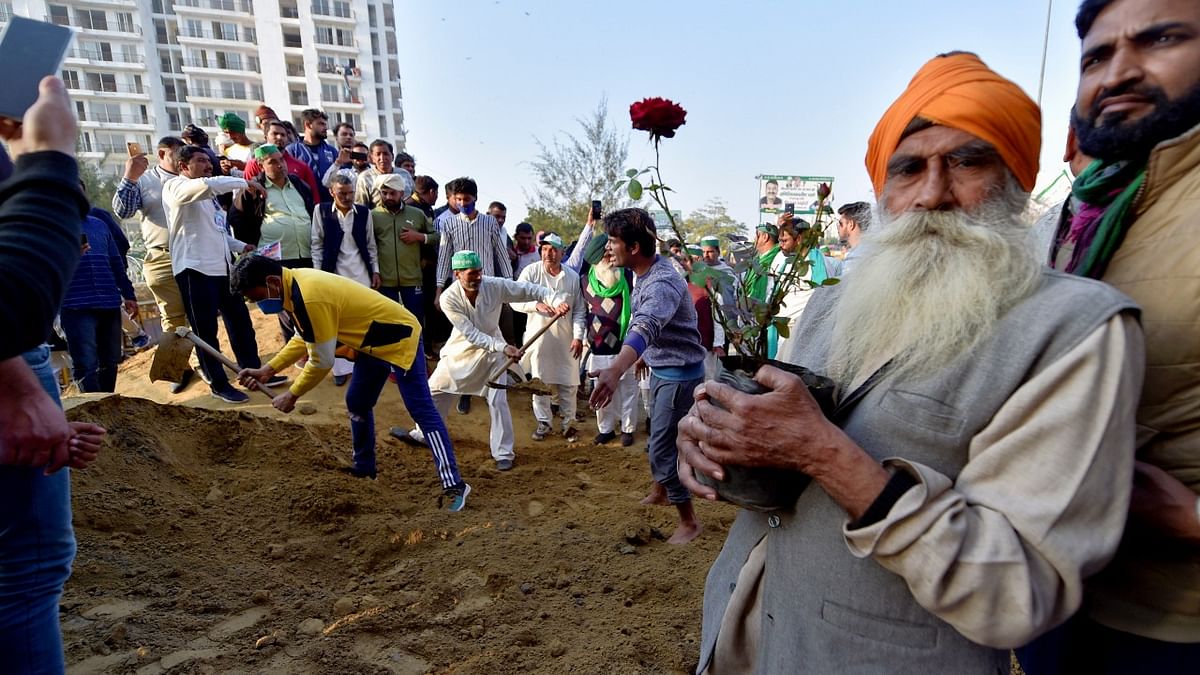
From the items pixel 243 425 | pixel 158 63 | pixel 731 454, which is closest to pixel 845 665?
pixel 731 454

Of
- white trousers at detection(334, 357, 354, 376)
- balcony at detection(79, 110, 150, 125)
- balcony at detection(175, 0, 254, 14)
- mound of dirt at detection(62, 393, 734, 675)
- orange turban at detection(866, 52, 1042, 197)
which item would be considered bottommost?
mound of dirt at detection(62, 393, 734, 675)

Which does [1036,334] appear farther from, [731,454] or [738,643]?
[738,643]

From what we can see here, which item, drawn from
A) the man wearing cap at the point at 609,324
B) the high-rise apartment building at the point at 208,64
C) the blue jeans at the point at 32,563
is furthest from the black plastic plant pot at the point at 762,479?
the high-rise apartment building at the point at 208,64

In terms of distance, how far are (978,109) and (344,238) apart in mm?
5935

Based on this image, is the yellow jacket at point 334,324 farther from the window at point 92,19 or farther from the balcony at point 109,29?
the window at point 92,19

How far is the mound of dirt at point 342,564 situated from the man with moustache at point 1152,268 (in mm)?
1702

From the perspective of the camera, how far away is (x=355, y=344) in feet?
14.0

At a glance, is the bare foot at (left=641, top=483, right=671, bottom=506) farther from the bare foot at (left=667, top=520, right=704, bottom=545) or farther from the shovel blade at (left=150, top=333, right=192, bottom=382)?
the shovel blade at (left=150, top=333, right=192, bottom=382)

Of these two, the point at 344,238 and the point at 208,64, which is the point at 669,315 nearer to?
the point at 344,238

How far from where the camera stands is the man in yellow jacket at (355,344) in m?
3.87

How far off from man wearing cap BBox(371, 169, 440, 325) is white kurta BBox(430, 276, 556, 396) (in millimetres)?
1301

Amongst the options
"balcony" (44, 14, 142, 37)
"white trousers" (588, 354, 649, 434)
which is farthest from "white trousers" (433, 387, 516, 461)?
"balcony" (44, 14, 142, 37)

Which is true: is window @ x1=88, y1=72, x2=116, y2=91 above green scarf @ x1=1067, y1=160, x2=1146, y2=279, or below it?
above

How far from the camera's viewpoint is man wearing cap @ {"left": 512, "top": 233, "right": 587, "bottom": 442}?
20.1 ft
